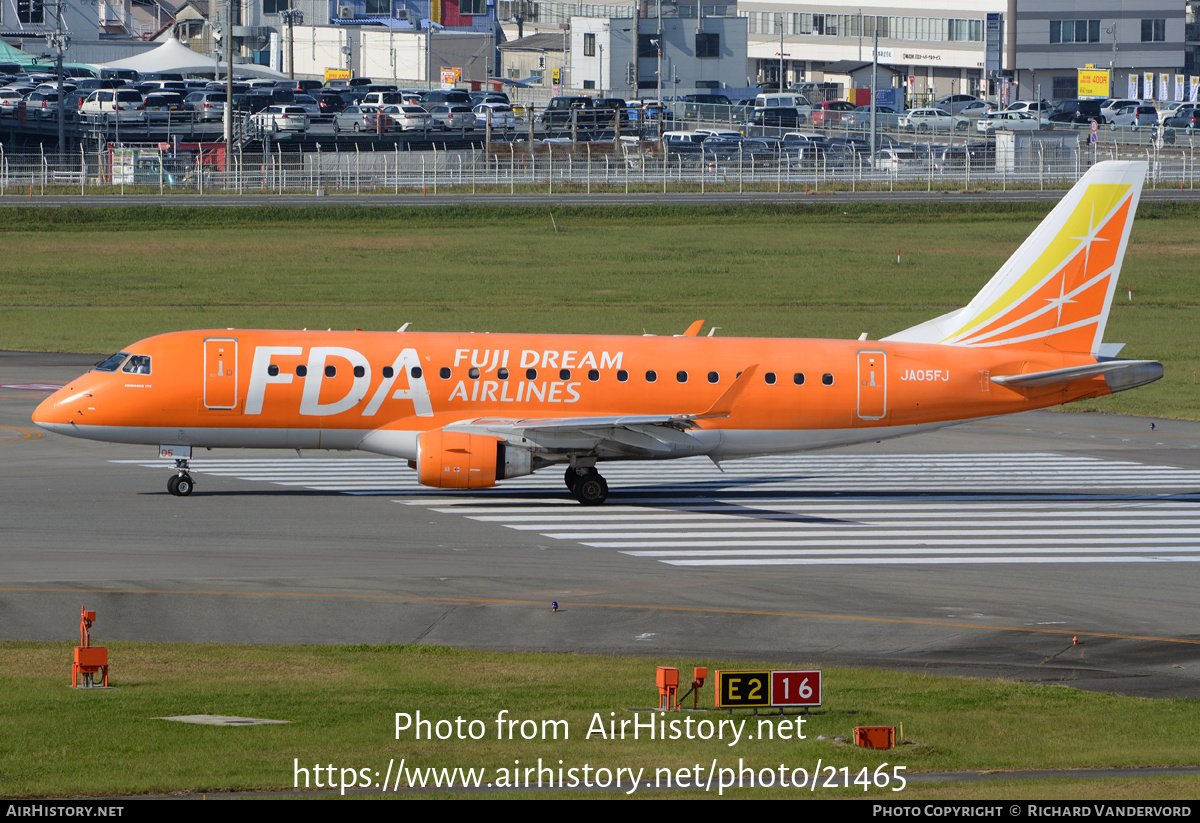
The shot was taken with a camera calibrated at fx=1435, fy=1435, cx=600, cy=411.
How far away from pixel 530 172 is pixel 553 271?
2727 centimetres

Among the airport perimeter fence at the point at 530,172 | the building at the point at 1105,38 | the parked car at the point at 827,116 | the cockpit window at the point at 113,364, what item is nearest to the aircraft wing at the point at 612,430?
the cockpit window at the point at 113,364

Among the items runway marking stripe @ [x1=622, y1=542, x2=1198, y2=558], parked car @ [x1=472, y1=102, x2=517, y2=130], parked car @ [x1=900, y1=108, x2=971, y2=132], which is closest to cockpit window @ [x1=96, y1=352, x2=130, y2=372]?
runway marking stripe @ [x1=622, y1=542, x2=1198, y2=558]

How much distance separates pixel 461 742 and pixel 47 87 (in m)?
140

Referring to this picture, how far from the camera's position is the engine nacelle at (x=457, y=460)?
34906mm

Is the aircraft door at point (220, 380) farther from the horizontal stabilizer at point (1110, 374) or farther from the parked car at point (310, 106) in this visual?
the parked car at point (310, 106)

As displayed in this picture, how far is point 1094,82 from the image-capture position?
17425cm

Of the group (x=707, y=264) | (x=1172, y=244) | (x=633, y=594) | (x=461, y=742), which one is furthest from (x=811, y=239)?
(x=461, y=742)

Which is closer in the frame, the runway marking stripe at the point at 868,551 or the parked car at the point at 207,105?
the runway marking stripe at the point at 868,551

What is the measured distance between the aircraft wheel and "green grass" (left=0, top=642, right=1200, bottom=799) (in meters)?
14.0

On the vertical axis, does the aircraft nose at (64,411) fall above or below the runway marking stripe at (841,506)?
above

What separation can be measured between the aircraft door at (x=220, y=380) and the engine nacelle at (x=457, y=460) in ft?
17.0

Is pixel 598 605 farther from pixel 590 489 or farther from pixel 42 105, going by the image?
A: pixel 42 105

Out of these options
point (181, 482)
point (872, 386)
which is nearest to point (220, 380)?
point (181, 482)

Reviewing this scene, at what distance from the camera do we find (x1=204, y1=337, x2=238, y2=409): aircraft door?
3644 centimetres
